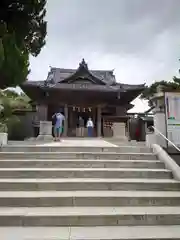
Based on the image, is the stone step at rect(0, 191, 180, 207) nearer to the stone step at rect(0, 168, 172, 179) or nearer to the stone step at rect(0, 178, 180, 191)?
the stone step at rect(0, 178, 180, 191)

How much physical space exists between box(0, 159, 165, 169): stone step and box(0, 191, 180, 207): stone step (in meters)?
1.19

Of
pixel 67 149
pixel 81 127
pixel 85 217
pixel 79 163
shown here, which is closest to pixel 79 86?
pixel 81 127

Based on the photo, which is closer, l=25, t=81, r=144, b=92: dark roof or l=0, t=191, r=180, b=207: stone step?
l=0, t=191, r=180, b=207: stone step

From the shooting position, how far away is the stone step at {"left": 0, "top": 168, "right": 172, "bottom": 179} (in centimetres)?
484

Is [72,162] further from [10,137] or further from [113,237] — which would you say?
[10,137]

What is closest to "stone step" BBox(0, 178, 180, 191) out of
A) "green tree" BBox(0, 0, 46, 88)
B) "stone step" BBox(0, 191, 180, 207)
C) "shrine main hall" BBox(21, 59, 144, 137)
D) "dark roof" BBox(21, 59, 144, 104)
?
"stone step" BBox(0, 191, 180, 207)

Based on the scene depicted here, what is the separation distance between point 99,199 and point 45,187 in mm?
1177

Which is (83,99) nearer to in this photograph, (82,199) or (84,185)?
(84,185)

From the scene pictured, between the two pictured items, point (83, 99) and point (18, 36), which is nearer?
point (18, 36)

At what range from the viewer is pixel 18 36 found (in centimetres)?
1220

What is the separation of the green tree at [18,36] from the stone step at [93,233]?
26.7ft

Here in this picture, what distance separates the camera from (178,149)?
562cm

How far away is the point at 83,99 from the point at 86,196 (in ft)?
43.0

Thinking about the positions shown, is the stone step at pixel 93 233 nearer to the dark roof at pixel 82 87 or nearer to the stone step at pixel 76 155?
the stone step at pixel 76 155
